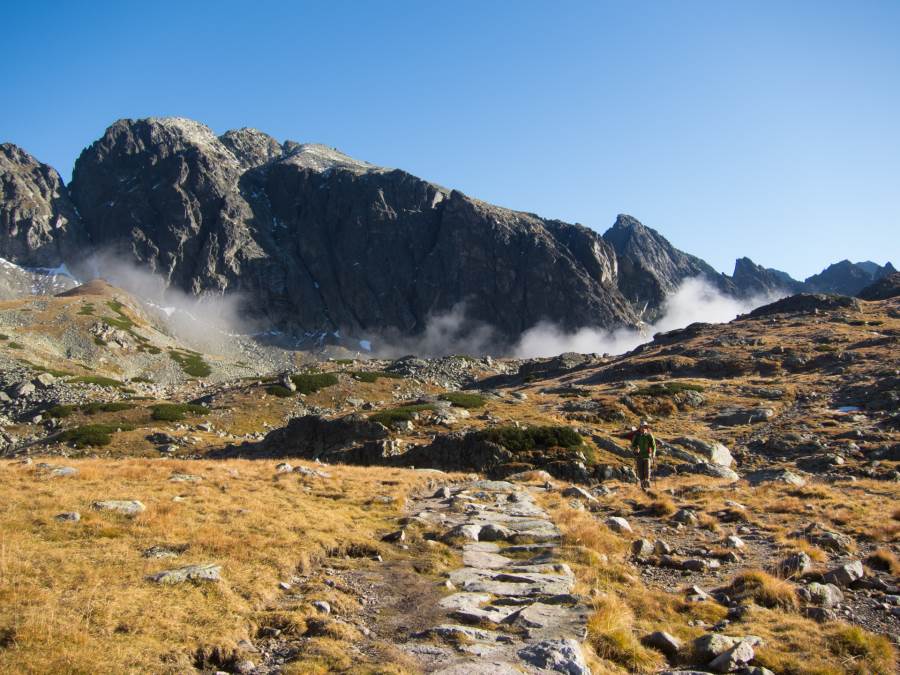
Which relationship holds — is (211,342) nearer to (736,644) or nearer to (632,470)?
(632,470)

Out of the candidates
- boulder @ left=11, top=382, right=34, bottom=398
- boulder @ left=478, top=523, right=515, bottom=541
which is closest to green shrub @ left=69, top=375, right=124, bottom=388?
boulder @ left=11, top=382, right=34, bottom=398

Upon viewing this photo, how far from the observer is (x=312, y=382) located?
2808 inches

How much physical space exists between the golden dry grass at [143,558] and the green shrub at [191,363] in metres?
103

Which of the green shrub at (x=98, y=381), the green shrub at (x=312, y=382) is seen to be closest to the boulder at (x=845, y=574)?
the green shrub at (x=312, y=382)

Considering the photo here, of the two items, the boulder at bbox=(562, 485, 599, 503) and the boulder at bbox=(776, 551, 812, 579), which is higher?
the boulder at bbox=(776, 551, 812, 579)

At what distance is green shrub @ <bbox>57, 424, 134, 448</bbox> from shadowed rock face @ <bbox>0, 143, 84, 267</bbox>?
165004 mm

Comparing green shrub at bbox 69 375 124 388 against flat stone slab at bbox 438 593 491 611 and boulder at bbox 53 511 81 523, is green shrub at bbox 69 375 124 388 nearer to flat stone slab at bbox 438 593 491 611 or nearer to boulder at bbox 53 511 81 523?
boulder at bbox 53 511 81 523

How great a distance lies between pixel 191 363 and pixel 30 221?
113 meters

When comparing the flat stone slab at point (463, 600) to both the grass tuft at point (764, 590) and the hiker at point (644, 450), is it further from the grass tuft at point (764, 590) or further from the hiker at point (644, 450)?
the hiker at point (644, 450)

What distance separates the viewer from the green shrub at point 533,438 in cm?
3131

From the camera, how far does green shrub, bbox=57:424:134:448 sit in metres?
49.4

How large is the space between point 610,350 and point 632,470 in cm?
17014

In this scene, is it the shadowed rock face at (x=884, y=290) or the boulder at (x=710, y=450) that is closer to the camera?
the boulder at (x=710, y=450)

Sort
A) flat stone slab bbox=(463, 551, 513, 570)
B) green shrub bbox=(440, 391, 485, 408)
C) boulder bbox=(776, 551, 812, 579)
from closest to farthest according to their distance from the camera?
boulder bbox=(776, 551, 812, 579)
flat stone slab bbox=(463, 551, 513, 570)
green shrub bbox=(440, 391, 485, 408)
